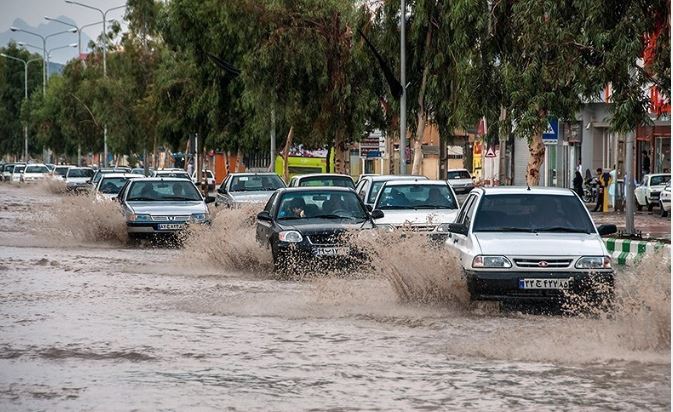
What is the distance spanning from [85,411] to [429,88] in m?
38.7

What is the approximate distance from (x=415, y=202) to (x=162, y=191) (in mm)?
7749

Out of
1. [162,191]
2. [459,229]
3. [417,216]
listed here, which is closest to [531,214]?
[459,229]

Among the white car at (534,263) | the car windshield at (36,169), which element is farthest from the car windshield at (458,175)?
the white car at (534,263)

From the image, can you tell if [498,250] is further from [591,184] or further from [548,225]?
[591,184]

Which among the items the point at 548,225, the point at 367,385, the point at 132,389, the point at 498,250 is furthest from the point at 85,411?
the point at 548,225

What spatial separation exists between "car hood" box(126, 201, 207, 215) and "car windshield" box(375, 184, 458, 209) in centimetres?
571

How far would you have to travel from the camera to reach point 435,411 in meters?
10.5

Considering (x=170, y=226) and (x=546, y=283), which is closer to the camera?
(x=546, y=283)

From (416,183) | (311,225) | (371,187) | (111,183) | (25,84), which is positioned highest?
(25,84)

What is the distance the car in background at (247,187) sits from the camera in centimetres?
3790

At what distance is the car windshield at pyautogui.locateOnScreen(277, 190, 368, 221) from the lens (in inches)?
955

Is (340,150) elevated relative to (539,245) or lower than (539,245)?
elevated

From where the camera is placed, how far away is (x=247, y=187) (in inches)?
1534

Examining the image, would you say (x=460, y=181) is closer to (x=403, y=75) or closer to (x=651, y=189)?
A: (x=651, y=189)
